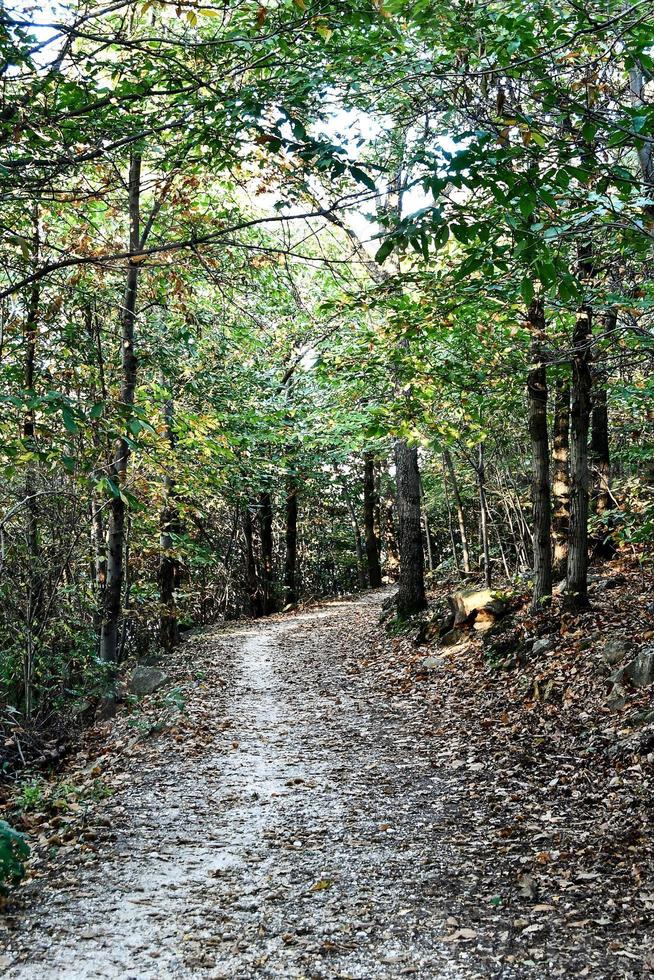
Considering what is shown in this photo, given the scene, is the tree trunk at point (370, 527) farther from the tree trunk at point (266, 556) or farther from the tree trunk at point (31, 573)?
the tree trunk at point (31, 573)

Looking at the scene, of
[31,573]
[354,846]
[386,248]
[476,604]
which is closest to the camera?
[386,248]

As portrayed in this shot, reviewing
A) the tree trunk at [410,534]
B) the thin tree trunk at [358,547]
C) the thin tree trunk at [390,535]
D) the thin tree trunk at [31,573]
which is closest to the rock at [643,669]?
the thin tree trunk at [31,573]

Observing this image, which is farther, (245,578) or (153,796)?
(245,578)

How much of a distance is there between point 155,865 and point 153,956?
4.32ft

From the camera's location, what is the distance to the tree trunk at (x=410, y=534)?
14109mm

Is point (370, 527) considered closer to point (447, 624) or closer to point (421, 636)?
point (421, 636)

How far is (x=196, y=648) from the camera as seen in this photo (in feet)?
51.5

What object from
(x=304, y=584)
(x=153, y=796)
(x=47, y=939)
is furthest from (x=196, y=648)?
(x=304, y=584)

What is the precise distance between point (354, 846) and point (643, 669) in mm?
3390

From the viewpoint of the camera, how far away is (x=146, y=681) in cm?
1149

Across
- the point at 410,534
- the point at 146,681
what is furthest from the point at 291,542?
the point at 146,681

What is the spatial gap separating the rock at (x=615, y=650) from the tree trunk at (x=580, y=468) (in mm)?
1485

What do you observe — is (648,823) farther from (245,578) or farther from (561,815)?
(245,578)

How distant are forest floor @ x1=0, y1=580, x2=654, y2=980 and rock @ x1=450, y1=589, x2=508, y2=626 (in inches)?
64.0
